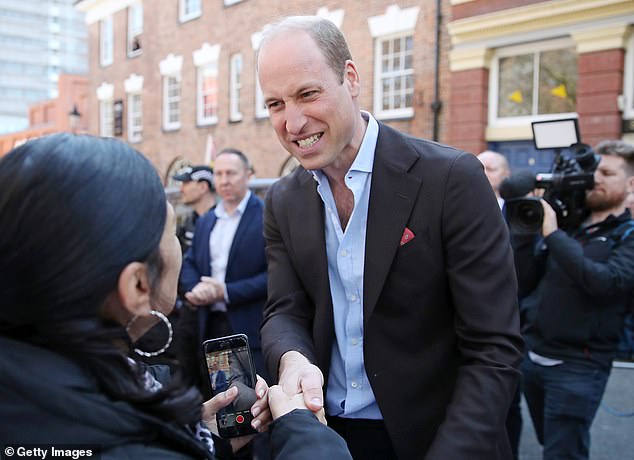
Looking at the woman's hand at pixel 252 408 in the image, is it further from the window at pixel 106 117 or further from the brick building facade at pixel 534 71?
the window at pixel 106 117

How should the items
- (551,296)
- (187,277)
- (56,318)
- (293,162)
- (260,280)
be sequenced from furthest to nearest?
(293,162) < (187,277) < (260,280) < (551,296) < (56,318)

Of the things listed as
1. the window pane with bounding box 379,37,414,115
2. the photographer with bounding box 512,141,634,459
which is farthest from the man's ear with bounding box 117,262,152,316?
the window pane with bounding box 379,37,414,115

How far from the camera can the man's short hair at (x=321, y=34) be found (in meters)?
1.69

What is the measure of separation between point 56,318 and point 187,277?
368cm

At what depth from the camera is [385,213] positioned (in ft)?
5.72

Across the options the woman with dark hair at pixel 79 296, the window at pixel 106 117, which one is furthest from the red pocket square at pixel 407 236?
the window at pixel 106 117

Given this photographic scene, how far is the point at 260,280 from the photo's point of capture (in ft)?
13.9

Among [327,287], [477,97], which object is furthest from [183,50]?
Answer: [327,287]

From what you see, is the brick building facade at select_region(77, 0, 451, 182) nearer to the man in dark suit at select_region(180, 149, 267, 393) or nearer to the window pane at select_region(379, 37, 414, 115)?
the window pane at select_region(379, 37, 414, 115)

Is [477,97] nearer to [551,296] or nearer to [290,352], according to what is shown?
[551,296]

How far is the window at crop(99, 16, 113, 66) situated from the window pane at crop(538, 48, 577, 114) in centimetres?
1625

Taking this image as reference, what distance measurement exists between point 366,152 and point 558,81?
30.8ft

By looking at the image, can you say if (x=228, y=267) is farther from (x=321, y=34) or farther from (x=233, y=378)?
(x=321, y=34)

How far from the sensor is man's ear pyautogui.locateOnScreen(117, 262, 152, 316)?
1030mm
